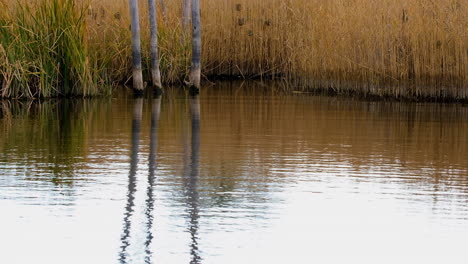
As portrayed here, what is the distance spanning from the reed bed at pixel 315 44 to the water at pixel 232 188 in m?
1.60

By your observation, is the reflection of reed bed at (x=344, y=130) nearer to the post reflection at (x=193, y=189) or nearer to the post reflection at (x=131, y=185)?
the post reflection at (x=193, y=189)

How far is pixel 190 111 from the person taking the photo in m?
10.9

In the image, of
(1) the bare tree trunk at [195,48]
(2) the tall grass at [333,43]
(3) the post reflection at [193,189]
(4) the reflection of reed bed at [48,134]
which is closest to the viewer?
(3) the post reflection at [193,189]

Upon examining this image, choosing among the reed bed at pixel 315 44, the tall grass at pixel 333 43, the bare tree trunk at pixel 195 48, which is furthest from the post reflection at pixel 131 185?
the tall grass at pixel 333 43

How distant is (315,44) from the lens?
13812 millimetres

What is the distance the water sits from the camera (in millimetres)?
4383

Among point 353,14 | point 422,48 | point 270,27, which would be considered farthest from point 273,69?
point 422,48

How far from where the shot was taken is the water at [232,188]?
4.38 m

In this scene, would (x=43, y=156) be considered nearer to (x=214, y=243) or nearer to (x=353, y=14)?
(x=214, y=243)

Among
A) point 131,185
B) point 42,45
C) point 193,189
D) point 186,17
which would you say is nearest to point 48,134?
point 131,185

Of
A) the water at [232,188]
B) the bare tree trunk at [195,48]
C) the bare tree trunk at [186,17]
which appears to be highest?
the bare tree trunk at [186,17]

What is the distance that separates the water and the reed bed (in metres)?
1.60

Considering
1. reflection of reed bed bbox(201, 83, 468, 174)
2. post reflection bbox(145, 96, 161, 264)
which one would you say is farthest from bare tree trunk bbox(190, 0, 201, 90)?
post reflection bbox(145, 96, 161, 264)

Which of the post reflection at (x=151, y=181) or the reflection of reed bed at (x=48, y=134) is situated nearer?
the post reflection at (x=151, y=181)
